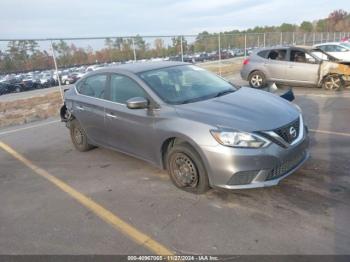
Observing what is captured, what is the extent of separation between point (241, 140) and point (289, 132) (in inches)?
25.9

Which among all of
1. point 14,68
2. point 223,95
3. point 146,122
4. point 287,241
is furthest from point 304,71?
point 14,68

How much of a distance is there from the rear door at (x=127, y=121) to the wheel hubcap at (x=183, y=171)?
1.58ft

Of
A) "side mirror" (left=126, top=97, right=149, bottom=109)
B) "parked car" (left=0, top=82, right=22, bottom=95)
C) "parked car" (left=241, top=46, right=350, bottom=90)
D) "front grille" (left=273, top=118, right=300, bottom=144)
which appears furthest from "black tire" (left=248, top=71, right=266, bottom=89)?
"parked car" (left=0, top=82, right=22, bottom=95)

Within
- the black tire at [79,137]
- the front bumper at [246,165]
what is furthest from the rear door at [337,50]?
the front bumper at [246,165]

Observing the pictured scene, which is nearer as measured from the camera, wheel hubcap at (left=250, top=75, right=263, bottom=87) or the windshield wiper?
the windshield wiper

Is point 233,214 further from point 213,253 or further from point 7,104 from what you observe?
point 7,104

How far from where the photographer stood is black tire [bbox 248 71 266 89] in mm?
12178

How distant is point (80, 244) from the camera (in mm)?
3346

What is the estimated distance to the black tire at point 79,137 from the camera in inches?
239

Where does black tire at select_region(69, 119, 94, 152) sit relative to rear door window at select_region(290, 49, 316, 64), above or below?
below

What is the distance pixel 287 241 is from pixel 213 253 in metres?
0.71

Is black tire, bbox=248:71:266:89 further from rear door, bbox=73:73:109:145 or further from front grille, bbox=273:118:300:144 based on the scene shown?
front grille, bbox=273:118:300:144

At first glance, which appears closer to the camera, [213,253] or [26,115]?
[213,253]

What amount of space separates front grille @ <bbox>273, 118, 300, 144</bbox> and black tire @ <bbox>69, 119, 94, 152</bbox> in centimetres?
355
